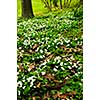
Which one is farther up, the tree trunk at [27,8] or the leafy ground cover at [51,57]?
the tree trunk at [27,8]

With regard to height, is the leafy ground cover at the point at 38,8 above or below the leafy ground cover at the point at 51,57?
above

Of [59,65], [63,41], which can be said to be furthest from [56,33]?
[59,65]

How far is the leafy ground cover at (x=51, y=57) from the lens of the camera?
198 cm

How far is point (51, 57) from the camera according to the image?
2035mm

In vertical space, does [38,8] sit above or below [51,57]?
above

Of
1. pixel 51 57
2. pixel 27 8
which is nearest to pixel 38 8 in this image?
pixel 27 8

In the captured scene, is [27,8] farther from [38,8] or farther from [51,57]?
[51,57]

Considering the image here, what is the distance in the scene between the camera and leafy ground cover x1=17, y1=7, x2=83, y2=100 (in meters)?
1.98

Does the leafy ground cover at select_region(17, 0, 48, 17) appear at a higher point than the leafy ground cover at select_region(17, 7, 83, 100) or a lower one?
higher
